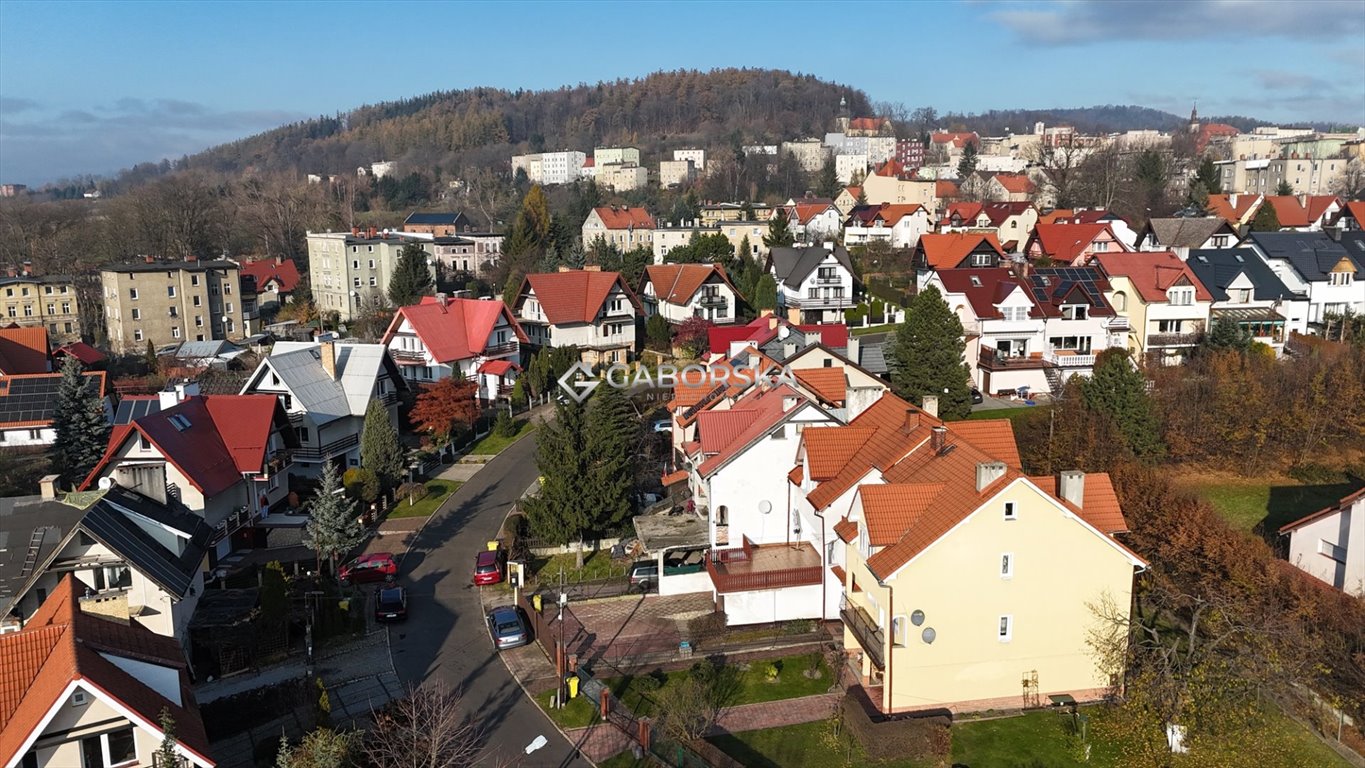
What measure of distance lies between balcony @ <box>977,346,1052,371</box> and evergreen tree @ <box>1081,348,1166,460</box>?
10.5 m

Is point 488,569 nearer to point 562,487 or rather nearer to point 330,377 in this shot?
point 562,487

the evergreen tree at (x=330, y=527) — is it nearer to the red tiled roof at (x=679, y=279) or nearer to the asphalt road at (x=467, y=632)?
the asphalt road at (x=467, y=632)

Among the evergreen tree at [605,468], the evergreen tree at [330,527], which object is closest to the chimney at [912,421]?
the evergreen tree at [605,468]

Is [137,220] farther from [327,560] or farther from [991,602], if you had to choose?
[991,602]

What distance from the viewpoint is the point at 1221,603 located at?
2205 cm

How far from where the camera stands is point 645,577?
97.6ft

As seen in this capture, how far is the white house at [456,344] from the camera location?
170 feet

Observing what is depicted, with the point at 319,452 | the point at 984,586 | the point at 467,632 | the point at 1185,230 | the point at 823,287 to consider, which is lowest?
the point at 467,632

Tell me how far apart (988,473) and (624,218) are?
256 feet

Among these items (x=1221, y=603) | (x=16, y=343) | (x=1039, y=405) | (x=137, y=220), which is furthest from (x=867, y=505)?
(x=137, y=220)

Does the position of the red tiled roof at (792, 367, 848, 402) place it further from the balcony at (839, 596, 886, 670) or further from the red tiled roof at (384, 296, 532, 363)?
the red tiled roof at (384, 296, 532, 363)

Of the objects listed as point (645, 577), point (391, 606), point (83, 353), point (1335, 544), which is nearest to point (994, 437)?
point (1335, 544)

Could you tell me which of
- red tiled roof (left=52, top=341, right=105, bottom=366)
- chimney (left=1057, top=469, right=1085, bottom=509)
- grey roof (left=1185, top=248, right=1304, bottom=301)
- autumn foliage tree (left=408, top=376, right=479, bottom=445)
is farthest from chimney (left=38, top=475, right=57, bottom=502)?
grey roof (left=1185, top=248, right=1304, bottom=301)

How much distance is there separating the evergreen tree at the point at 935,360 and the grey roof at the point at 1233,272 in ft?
61.0
